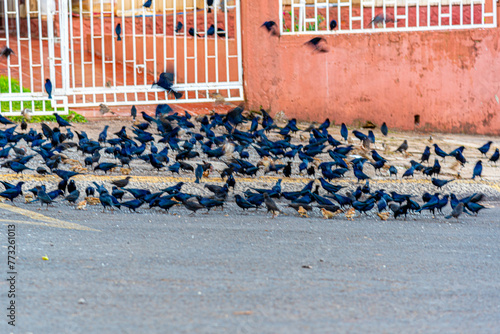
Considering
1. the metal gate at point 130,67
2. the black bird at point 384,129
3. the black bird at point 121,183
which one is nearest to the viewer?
the black bird at point 121,183

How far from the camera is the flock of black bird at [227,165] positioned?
580 centimetres

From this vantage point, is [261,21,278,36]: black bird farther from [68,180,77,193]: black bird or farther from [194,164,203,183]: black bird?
[68,180,77,193]: black bird

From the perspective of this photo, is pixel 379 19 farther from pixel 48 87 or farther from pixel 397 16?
pixel 48 87

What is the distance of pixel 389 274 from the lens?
420 cm

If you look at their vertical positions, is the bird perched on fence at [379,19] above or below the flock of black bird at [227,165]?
above

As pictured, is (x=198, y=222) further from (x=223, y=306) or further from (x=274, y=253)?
(x=223, y=306)

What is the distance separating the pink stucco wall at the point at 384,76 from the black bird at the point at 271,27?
0.08 metres

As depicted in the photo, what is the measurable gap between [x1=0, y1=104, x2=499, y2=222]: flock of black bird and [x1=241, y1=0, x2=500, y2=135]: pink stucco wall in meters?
0.77

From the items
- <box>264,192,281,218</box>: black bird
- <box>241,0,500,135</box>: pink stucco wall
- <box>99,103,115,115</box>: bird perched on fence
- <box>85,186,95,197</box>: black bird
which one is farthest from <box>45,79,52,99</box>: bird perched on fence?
<box>264,192,281,218</box>: black bird

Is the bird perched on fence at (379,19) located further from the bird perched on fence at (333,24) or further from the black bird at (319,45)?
the black bird at (319,45)

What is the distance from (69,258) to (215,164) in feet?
10.9

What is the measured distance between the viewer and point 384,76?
9.80 metres

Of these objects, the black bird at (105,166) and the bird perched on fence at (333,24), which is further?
the bird perched on fence at (333,24)

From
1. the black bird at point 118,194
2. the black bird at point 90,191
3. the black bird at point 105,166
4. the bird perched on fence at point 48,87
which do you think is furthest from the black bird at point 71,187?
the bird perched on fence at point 48,87
